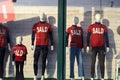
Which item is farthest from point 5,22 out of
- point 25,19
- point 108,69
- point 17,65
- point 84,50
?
point 108,69

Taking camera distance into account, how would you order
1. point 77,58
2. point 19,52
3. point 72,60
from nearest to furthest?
point 19,52, point 72,60, point 77,58

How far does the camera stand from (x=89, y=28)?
6.42 meters

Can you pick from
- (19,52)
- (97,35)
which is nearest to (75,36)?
(97,35)

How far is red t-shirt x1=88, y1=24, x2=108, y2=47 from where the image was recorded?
6312 mm

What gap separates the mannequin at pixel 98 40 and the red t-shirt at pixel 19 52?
3.42ft

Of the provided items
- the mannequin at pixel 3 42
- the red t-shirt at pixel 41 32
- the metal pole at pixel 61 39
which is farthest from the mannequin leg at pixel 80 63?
the metal pole at pixel 61 39

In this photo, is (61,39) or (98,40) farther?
(98,40)

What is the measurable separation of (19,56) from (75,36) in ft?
3.16

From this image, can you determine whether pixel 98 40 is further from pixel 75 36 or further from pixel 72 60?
pixel 72 60

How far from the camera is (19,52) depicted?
6.08 m

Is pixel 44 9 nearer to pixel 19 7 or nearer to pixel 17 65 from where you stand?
pixel 19 7

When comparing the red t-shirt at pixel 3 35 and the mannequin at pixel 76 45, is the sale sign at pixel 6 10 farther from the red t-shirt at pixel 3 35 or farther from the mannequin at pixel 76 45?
the mannequin at pixel 76 45

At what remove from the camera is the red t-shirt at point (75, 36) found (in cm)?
627

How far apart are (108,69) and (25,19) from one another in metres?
1.60
